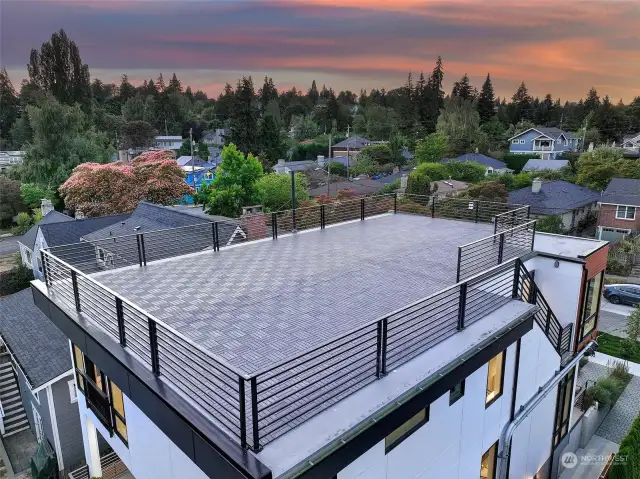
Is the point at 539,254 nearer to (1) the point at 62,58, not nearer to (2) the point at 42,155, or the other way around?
(2) the point at 42,155

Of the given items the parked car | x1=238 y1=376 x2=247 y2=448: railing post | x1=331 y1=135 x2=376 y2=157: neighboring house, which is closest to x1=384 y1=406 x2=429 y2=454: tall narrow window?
x1=238 y1=376 x2=247 y2=448: railing post

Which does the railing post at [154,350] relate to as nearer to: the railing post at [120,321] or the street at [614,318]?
the railing post at [120,321]

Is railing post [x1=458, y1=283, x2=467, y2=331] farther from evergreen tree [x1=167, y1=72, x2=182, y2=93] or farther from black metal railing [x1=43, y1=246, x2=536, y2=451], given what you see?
evergreen tree [x1=167, y1=72, x2=182, y2=93]

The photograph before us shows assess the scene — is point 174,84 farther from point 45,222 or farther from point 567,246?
point 567,246

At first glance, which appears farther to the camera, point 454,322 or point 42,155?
point 42,155

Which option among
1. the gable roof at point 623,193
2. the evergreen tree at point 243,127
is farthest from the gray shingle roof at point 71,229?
the evergreen tree at point 243,127

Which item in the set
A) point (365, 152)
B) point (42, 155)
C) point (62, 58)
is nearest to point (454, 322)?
point (42, 155)
